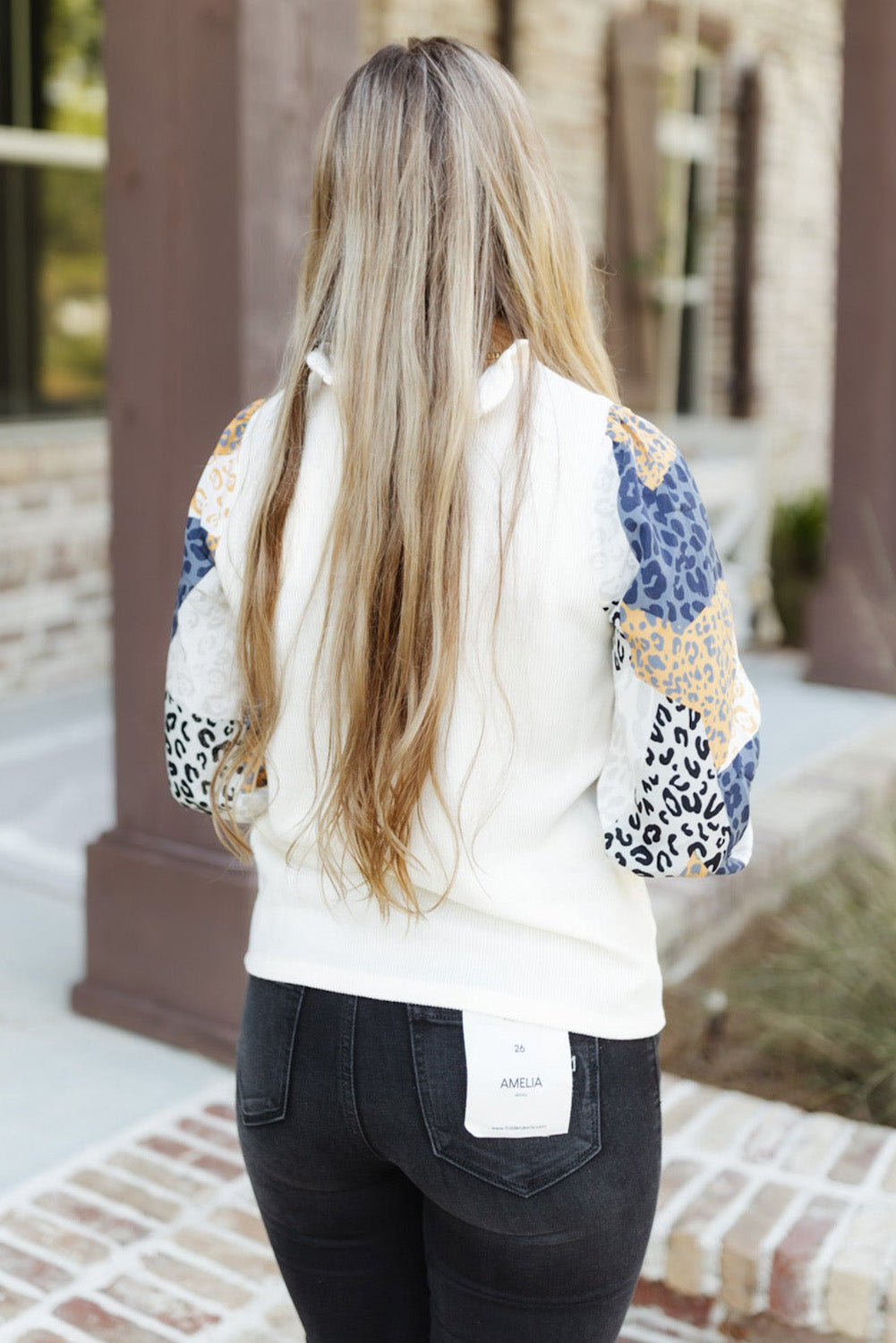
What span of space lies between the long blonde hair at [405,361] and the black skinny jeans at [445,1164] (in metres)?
0.14

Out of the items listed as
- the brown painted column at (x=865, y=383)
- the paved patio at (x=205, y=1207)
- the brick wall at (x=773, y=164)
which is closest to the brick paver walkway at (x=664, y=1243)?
the paved patio at (x=205, y=1207)

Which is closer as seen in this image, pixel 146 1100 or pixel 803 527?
pixel 146 1100

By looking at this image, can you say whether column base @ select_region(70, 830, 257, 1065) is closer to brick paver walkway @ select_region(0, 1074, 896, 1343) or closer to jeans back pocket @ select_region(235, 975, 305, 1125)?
brick paver walkway @ select_region(0, 1074, 896, 1343)

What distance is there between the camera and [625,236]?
8195 mm

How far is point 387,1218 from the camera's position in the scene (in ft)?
4.96

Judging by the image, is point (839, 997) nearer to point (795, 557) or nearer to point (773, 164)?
point (795, 557)

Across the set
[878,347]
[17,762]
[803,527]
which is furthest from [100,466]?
[803,527]

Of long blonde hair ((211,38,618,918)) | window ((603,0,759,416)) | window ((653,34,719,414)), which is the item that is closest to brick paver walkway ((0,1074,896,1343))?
long blonde hair ((211,38,618,918))

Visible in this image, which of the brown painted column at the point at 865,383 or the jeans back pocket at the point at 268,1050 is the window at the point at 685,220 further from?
the jeans back pocket at the point at 268,1050

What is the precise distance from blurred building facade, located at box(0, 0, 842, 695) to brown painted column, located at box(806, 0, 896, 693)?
88cm

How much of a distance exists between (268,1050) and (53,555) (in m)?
4.68

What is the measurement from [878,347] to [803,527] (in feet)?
6.20

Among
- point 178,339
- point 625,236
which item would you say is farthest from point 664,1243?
point 625,236

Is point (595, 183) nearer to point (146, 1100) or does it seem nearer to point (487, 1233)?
point (146, 1100)
